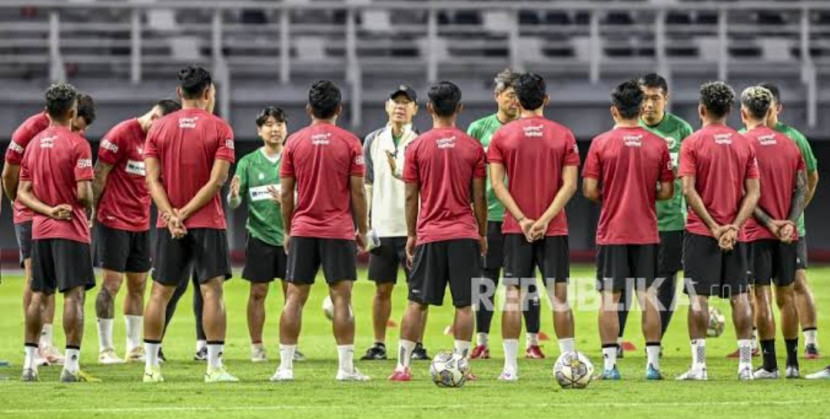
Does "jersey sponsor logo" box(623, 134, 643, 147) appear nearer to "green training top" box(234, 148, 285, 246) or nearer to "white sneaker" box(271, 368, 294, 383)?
"white sneaker" box(271, 368, 294, 383)

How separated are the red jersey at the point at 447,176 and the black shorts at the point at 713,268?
169 centimetres

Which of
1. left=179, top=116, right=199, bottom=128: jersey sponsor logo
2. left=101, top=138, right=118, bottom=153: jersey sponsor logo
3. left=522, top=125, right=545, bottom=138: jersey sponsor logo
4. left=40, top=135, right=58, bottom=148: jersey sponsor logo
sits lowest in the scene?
left=101, top=138, right=118, bottom=153: jersey sponsor logo

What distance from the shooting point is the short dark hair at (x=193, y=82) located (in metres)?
15.0

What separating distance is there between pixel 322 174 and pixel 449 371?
183 cm

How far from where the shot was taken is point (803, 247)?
17594mm

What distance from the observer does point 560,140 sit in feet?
49.2

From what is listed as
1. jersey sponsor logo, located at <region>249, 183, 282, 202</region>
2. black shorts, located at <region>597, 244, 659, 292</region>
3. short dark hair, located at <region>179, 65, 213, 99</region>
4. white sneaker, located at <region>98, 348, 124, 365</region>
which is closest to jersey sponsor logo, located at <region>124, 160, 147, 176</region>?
jersey sponsor logo, located at <region>249, 183, 282, 202</region>

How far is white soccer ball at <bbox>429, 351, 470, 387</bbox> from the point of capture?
14297mm

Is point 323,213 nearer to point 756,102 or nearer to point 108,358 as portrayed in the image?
point 756,102

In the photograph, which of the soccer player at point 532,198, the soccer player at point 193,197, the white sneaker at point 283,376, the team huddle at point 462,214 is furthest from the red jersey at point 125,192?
the soccer player at point 532,198

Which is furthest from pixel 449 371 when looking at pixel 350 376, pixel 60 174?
pixel 60 174

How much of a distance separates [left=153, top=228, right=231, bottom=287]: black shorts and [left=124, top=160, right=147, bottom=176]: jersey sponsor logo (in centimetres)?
249

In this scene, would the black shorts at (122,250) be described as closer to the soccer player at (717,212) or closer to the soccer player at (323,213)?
the soccer player at (323,213)

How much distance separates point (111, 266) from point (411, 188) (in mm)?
3761
